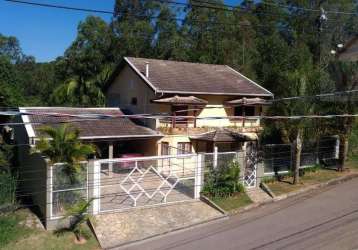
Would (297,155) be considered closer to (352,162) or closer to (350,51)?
(352,162)

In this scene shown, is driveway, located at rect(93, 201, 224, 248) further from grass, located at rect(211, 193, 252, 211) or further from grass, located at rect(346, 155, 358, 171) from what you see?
grass, located at rect(346, 155, 358, 171)

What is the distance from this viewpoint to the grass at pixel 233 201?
659 inches

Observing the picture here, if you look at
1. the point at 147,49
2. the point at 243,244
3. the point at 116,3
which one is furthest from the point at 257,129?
the point at 116,3

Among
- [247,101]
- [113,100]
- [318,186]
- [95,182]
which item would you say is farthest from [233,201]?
[113,100]

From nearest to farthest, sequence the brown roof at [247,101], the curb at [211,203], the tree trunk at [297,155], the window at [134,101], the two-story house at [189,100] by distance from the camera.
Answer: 1. the curb at [211,203]
2. the tree trunk at [297,155]
3. the two-story house at [189,100]
4. the brown roof at [247,101]
5. the window at [134,101]

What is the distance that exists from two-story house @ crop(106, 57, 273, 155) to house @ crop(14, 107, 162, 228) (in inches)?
55.6

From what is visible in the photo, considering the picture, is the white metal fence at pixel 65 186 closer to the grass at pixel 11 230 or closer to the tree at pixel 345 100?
the grass at pixel 11 230

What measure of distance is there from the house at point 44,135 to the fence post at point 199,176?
131 inches

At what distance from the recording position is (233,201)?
56.5 feet

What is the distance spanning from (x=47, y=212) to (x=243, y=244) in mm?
6300

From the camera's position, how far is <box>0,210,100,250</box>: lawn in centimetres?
1325

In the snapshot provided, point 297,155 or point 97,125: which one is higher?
point 97,125

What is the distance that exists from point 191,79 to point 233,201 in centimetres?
1113

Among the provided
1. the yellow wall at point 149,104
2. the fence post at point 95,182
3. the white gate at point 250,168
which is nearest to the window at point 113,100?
the yellow wall at point 149,104
